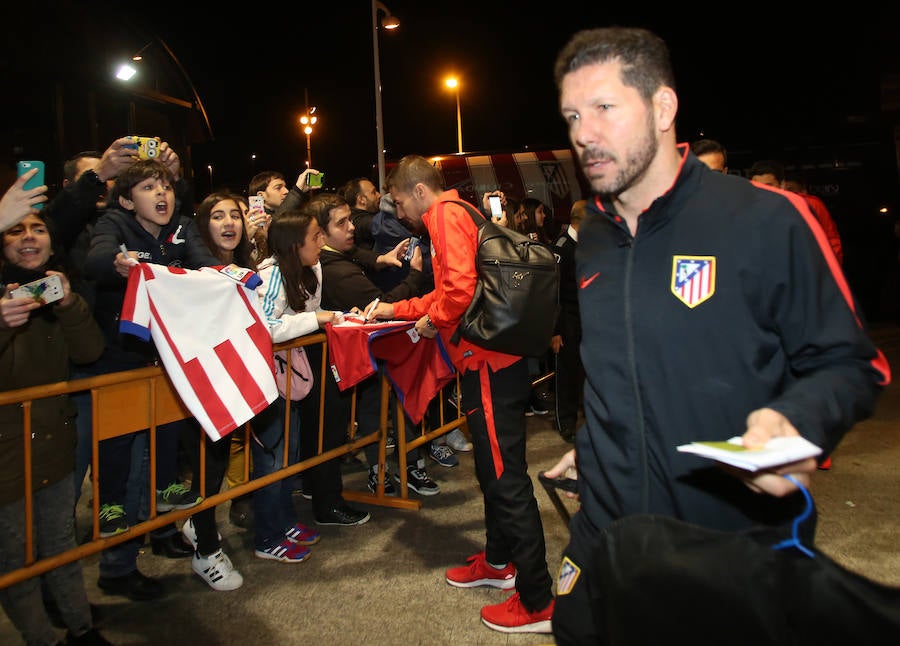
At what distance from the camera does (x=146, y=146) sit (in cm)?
417

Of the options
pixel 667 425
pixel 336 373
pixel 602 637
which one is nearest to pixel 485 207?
pixel 336 373

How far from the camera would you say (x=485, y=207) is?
582 cm

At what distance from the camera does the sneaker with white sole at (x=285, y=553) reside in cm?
438

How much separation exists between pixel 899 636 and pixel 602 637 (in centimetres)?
65

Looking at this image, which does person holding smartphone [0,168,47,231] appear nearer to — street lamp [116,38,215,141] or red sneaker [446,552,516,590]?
red sneaker [446,552,516,590]

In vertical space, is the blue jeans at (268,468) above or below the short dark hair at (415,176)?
below

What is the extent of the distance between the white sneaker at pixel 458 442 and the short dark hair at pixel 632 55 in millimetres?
5254

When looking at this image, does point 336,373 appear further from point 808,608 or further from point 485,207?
point 808,608

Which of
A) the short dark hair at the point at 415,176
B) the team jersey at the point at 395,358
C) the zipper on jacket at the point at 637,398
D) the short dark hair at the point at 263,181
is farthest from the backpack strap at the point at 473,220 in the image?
the short dark hair at the point at 263,181

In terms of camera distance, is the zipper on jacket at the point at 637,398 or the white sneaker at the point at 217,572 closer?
the zipper on jacket at the point at 637,398

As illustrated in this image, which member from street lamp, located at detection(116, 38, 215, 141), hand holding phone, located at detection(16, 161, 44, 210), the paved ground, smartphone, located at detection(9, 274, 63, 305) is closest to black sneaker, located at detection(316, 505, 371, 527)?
the paved ground

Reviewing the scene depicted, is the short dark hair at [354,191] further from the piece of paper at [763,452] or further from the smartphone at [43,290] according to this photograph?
the piece of paper at [763,452]

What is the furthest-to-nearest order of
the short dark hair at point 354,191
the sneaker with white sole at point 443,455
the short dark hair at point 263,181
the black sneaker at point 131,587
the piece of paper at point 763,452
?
the short dark hair at point 354,191 → the short dark hair at point 263,181 → the sneaker with white sole at point 443,455 → the black sneaker at point 131,587 → the piece of paper at point 763,452

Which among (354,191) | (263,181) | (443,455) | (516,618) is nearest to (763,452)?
(516,618)
